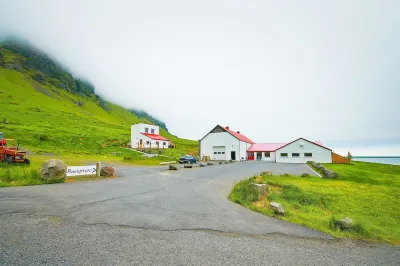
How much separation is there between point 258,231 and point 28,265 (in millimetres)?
6311

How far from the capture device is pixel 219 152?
5694 centimetres

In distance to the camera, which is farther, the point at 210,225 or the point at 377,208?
the point at 377,208

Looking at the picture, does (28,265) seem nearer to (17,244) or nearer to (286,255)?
(17,244)

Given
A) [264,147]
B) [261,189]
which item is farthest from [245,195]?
[264,147]

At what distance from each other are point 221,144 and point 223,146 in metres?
0.76

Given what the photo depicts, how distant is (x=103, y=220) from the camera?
23.6 feet

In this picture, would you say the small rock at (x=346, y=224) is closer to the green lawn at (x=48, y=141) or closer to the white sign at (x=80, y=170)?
the green lawn at (x=48, y=141)

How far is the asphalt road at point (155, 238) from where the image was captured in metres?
4.94

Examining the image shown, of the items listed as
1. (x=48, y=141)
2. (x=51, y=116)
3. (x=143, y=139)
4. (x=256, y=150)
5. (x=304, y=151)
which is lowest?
(x=304, y=151)

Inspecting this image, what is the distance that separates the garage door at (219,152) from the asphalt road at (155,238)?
154ft

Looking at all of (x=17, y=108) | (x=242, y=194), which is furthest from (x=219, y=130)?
(x=17, y=108)

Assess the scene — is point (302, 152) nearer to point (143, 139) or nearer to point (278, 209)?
point (143, 139)

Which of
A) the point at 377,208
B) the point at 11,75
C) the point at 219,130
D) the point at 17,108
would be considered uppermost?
the point at 11,75

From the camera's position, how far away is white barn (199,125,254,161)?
182 ft
